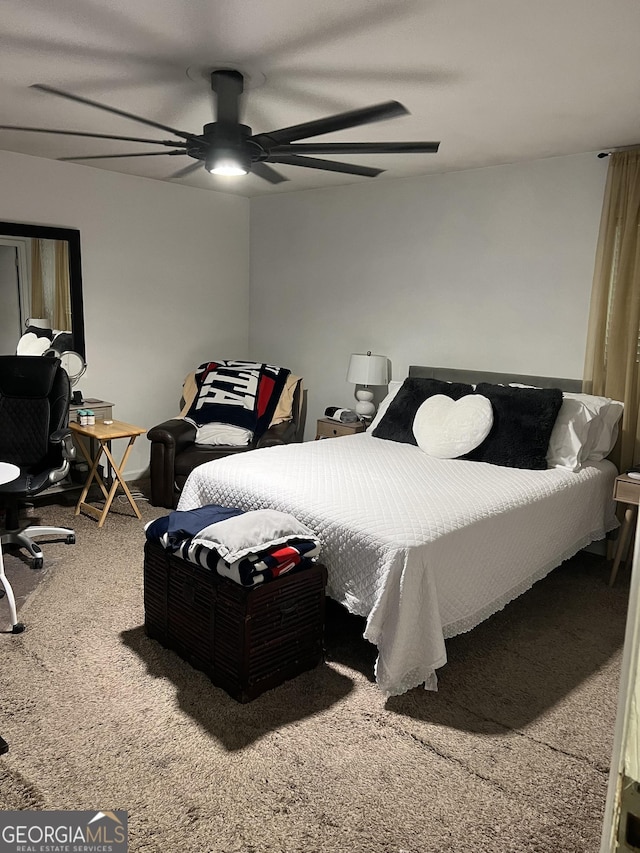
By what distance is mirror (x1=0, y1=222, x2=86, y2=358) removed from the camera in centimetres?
438

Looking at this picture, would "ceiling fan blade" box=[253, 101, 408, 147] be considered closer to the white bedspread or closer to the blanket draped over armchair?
the white bedspread

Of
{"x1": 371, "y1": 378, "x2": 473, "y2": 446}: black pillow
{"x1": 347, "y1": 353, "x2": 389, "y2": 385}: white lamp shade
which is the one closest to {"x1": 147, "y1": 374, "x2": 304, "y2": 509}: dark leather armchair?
{"x1": 347, "y1": 353, "x2": 389, "y2": 385}: white lamp shade

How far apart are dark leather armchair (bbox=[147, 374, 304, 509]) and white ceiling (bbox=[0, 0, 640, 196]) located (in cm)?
194

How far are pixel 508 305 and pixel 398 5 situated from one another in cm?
251

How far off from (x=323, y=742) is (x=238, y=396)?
325 cm

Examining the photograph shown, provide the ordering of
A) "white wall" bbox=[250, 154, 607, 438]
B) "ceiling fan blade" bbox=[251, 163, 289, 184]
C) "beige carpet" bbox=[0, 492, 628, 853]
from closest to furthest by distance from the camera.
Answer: "beige carpet" bbox=[0, 492, 628, 853]
"ceiling fan blade" bbox=[251, 163, 289, 184]
"white wall" bbox=[250, 154, 607, 438]

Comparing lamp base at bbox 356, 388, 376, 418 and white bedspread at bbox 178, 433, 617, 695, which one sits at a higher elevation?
lamp base at bbox 356, 388, 376, 418

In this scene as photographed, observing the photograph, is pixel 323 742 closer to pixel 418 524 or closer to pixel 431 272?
pixel 418 524

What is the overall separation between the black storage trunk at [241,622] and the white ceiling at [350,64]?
77.8 inches

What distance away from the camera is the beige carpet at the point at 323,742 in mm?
1772

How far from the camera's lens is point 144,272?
5160mm

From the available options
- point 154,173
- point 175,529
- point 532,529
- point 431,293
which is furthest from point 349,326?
point 175,529

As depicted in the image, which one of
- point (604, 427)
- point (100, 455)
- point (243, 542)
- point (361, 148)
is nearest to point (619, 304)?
point (604, 427)

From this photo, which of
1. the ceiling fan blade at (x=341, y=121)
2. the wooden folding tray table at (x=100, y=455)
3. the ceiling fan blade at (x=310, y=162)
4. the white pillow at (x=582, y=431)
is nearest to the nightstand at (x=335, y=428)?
the wooden folding tray table at (x=100, y=455)
